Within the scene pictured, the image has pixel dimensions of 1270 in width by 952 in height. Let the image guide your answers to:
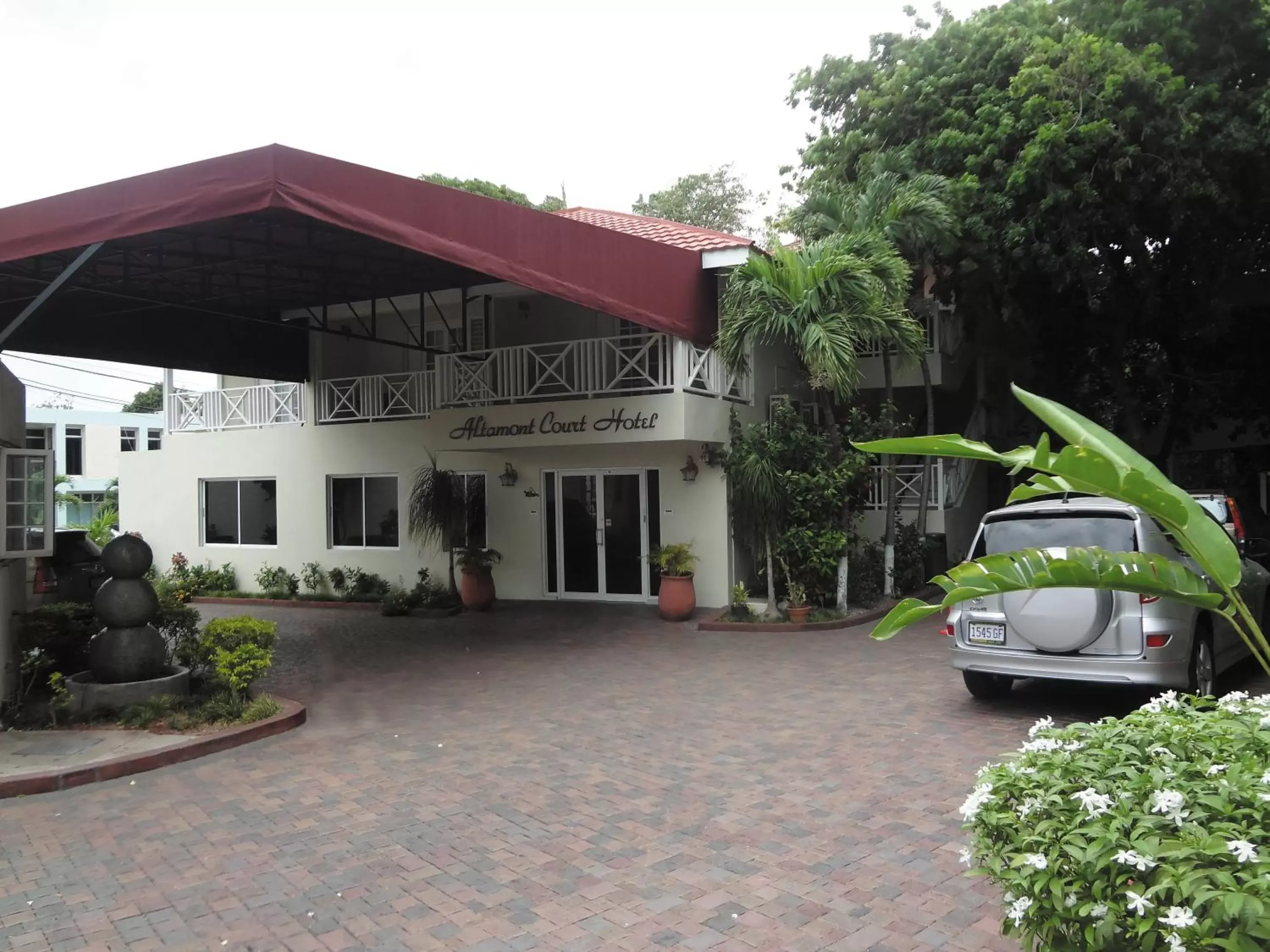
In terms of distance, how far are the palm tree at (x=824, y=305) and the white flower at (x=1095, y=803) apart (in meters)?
9.20

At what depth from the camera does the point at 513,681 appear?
9281mm

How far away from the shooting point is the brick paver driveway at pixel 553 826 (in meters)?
3.98

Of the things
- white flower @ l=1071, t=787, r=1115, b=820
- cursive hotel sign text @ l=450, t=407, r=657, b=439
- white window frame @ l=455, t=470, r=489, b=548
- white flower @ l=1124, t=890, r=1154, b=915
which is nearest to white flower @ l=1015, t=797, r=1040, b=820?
white flower @ l=1071, t=787, r=1115, b=820

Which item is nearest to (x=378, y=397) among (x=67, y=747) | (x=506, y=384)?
(x=506, y=384)

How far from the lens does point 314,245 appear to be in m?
11.3

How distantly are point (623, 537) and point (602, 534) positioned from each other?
349mm

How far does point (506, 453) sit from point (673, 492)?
3140 mm

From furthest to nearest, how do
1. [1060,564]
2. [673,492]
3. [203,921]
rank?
[673,492]
[203,921]
[1060,564]

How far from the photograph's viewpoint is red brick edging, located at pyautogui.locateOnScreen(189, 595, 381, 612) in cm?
1582

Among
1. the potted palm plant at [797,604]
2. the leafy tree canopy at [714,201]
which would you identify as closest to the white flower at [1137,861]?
the potted palm plant at [797,604]

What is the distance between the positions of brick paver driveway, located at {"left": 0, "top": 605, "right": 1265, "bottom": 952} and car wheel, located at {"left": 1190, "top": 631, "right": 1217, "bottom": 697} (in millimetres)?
623

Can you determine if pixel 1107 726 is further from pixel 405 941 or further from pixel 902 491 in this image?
pixel 902 491

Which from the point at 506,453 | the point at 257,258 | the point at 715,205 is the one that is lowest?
the point at 506,453

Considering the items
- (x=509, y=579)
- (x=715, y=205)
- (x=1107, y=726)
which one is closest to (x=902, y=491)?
(x=509, y=579)
